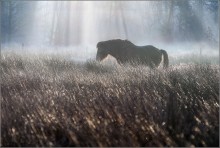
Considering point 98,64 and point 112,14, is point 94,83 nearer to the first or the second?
point 98,64

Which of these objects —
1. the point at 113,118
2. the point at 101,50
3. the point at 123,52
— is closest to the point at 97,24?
the point at 101,50

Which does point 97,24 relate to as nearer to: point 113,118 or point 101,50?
point 101,50

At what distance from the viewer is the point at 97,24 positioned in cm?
3909

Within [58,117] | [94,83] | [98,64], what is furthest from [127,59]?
[58,117]

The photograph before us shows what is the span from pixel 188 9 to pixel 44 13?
14.3 meters

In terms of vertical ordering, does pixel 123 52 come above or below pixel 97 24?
above

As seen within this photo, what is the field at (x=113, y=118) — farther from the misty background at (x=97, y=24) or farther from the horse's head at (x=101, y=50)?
the misty background at (x=97, y=24)

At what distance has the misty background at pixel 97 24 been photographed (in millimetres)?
31172

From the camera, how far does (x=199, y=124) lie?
14.9ft

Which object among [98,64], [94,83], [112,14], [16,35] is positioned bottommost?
[16,35]

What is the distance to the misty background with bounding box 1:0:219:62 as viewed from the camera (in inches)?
1227

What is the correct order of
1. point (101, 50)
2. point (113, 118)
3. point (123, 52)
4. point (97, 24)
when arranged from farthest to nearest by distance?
point (97, 24) < point (101, 50) < point (123, 52) < point (113, 118)

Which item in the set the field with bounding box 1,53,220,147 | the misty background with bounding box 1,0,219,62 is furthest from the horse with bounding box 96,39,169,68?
the misty background with bounding box 1,0,219,62

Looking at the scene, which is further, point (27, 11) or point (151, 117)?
point (27, 11)
